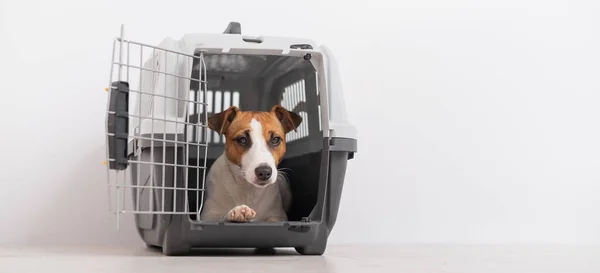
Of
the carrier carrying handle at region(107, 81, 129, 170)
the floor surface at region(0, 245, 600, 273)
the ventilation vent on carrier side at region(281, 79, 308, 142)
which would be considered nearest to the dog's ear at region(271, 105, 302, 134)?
the ventilation vent on carrier side at region(281, 79, 308, 142)

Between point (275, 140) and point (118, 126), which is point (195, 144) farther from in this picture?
point (275, 140)

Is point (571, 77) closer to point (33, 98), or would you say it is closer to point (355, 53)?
point (355, 53)

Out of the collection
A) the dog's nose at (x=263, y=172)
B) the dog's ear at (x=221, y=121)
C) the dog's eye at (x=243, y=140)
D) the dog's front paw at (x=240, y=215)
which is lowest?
the dog's front paw at (x=240, y=215)

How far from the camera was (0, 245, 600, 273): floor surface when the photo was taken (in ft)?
6.13

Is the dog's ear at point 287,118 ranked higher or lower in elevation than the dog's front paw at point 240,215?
higher

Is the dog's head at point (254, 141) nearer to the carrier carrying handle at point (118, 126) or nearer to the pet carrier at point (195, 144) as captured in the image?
the pet carrier at point (195, 144)

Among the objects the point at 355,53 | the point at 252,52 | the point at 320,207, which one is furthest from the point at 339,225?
the point at 252,52

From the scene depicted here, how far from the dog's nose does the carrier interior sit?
0.23 metres

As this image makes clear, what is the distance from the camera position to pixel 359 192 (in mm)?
3373

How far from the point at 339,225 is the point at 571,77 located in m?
1.32

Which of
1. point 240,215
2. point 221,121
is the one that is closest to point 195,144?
point 240,215

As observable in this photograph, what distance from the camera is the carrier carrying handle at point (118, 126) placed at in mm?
2004

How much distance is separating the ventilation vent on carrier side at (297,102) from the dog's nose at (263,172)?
1.26 ft

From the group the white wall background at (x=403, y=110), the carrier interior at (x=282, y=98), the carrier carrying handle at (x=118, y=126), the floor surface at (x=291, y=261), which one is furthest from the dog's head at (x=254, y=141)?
the white wall background at (x=403, y=110)
